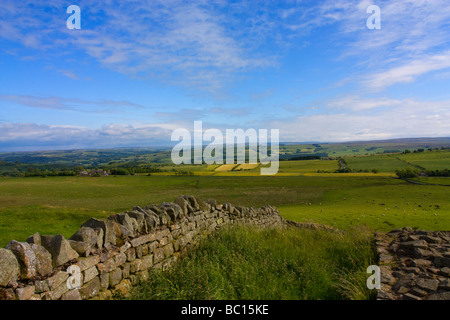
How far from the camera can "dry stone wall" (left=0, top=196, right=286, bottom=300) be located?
2.89 metres

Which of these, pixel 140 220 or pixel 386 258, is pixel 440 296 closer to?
pixel 386 258

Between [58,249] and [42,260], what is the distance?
0.21m

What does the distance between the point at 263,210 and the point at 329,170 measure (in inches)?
2862

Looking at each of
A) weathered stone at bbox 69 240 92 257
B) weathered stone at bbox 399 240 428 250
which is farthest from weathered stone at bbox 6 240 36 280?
weathered stone at bbox 399 240 428 250

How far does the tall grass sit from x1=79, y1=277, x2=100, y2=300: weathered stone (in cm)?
56

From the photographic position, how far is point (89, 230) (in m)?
3.80

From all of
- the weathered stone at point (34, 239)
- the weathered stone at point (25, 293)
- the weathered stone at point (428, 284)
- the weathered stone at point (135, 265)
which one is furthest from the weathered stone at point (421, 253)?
the weathered stone at point (34, 239)

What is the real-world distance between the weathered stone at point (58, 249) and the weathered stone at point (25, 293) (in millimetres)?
381

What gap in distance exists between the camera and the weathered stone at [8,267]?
2672mm

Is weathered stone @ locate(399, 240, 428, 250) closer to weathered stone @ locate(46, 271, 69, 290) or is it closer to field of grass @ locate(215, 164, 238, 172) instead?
weathered stone @ locate(46, 271, 69, 290)

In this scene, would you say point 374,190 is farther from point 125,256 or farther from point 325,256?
point 125,256

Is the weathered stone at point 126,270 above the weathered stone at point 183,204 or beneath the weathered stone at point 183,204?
beneath

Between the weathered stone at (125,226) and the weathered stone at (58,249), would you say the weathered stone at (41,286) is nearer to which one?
the weathered stone at (58,249)
